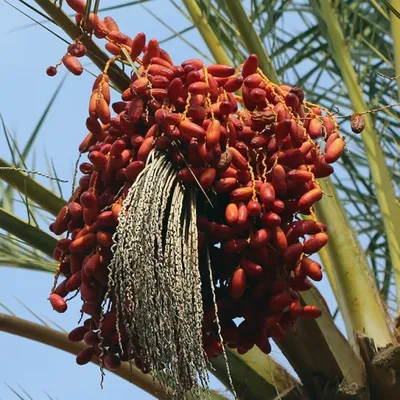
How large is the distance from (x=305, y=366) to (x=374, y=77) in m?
1.40

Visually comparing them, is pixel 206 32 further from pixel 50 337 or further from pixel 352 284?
pixel 50 337

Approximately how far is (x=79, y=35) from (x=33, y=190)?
0.57 meters

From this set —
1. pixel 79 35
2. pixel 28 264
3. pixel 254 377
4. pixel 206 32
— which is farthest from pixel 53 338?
pixel 206 32

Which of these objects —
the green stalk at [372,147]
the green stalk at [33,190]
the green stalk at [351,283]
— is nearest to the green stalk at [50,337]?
the green stalk at [33,190]

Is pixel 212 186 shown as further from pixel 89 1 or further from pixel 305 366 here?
pixel 305 366

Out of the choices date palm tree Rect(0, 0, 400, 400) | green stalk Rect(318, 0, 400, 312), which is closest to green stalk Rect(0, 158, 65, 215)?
date palm tree Rect(0, 0, 400, 400)

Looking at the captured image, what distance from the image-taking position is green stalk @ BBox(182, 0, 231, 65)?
292cm

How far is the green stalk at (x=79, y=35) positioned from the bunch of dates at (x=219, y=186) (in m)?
0.07

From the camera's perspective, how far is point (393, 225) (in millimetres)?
2656

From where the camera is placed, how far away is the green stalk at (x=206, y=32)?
292 cm

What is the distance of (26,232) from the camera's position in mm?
2295

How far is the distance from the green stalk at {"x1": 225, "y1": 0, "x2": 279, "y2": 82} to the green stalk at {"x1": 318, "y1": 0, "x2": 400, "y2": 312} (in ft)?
1.43

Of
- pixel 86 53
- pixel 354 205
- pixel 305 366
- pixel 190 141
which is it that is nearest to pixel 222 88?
pixel 190 141

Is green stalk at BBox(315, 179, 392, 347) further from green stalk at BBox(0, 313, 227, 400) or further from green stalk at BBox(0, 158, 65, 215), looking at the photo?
green stalk at BBox(0, 158, 65, 215)
